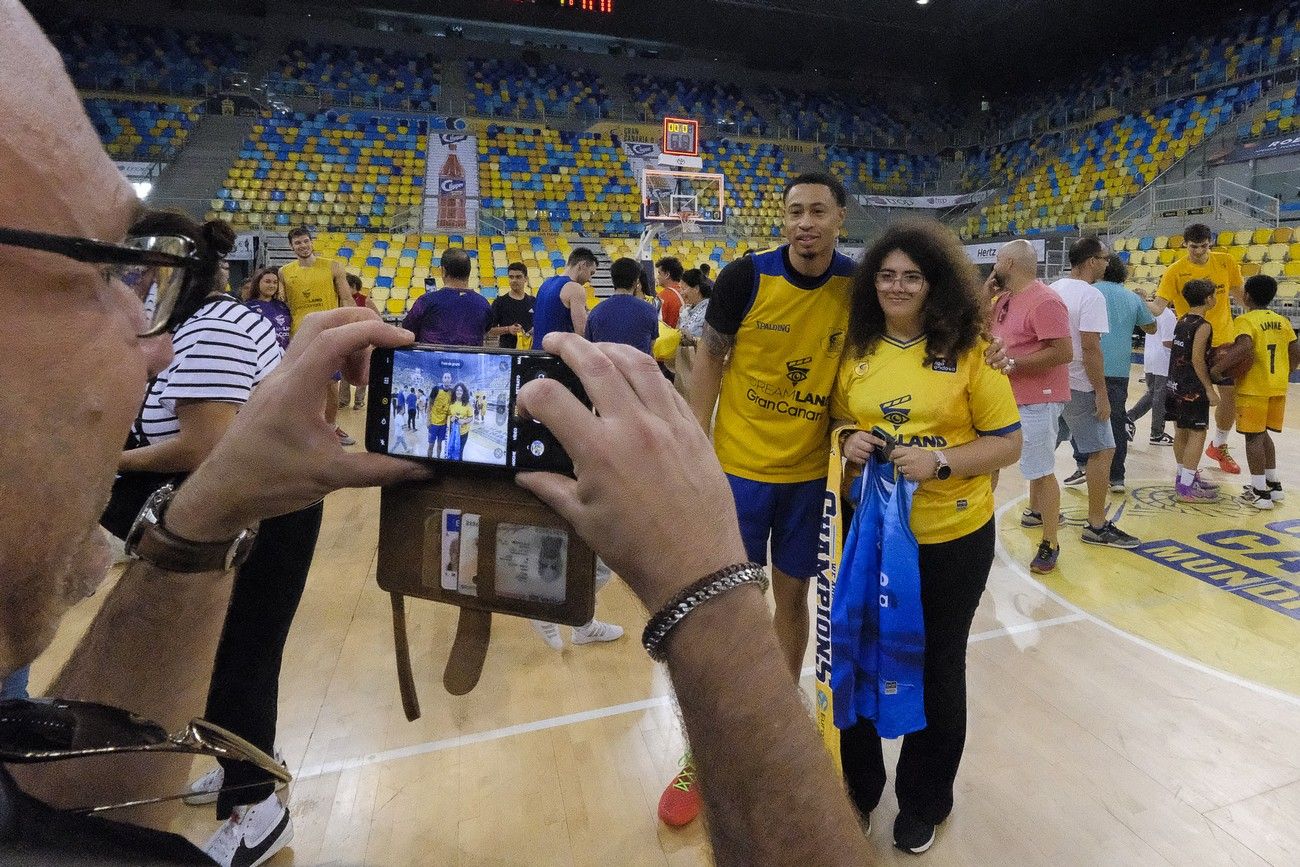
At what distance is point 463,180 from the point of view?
690 inches

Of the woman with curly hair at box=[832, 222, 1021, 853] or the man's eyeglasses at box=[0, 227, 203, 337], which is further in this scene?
the woman with curly hair at box=[832, 222, 1021, 853]

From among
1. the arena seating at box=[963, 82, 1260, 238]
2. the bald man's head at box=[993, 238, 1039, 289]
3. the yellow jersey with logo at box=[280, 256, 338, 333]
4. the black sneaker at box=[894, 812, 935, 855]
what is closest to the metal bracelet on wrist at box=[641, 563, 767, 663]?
the black sneaker at box=[894, 812, 935, 855]

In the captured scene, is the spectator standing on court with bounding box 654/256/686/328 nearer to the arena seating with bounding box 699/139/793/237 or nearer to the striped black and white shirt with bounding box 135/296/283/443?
the striped black and white shirt with bounding box 135/296/283/443

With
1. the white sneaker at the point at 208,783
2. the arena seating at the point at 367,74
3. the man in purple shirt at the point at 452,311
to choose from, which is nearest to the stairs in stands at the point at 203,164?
the arena seating at the point at 367,74

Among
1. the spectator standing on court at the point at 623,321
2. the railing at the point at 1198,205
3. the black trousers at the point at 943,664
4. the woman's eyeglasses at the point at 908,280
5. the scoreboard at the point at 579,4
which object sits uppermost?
the scoreboard at the point at 579,4

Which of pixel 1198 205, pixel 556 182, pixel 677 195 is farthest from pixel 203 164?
pixel 1198 205

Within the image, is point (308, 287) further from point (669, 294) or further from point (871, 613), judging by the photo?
point (871, 613)

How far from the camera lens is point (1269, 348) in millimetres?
4484

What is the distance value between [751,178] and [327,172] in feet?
37.4

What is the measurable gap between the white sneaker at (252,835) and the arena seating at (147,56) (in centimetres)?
2168

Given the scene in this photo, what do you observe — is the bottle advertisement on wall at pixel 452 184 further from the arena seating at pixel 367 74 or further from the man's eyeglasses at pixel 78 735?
the man's eyeglasses at pixel 78 735

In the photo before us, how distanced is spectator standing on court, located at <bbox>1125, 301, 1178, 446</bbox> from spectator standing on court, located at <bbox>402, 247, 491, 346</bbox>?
5146 millimetres

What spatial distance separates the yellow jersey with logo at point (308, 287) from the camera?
5.50 m

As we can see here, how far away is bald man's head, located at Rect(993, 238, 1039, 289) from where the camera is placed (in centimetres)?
323
